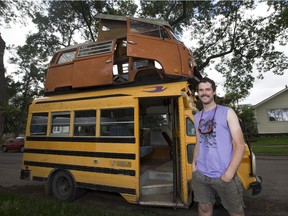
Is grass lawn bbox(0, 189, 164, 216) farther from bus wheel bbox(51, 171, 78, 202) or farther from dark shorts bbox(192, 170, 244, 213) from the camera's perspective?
dark shorts bbox(192, 170, 244, 213)

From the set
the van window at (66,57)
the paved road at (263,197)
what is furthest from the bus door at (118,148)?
the van window at (66,57)

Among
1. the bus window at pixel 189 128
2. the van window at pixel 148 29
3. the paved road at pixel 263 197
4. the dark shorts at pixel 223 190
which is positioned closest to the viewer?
the dark shorts at pixel 223 190

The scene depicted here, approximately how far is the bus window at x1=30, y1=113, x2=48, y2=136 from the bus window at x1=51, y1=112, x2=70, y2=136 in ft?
0.99

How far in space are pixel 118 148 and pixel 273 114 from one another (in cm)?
2731

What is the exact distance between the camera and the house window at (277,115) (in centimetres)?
2919

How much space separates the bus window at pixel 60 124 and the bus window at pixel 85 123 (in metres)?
0.30

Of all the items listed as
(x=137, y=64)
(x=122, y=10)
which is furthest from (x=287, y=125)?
(x=137, y=64)

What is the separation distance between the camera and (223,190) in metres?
3.16

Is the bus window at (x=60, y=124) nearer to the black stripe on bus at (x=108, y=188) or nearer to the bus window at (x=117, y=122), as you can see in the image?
the bus window at (x=117, y=122)

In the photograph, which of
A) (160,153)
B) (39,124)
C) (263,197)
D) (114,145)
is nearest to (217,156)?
(114,145)

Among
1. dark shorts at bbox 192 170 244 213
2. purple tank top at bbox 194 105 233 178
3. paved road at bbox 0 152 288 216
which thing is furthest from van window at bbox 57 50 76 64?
dark shorts at bbox 192 170 244 213

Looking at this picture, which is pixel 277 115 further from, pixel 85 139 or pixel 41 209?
pixel 41 209

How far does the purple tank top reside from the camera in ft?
10.4

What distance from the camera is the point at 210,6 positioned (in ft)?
66.8
